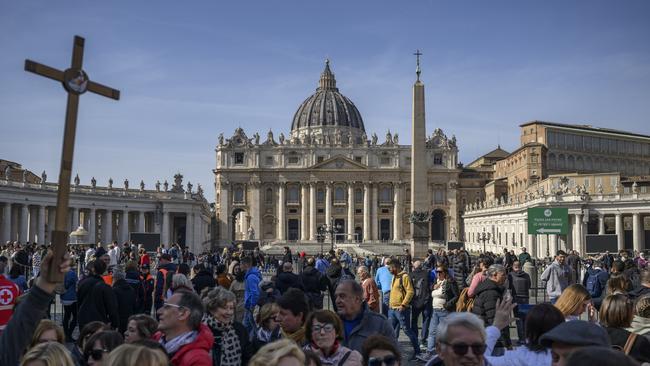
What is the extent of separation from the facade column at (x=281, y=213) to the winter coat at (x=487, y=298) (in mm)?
77628

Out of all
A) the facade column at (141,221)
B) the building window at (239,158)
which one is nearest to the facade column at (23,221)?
the facade column at (141,221)

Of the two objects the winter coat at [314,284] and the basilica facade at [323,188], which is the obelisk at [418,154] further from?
the basilica facade at [323,188]

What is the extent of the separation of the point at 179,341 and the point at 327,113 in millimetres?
106000

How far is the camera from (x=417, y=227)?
2944 cm

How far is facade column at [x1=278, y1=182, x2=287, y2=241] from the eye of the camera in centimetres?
8650

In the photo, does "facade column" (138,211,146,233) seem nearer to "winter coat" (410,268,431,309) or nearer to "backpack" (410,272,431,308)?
"winter coat" (410,268,431,309)

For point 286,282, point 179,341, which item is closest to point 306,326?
point 179,341

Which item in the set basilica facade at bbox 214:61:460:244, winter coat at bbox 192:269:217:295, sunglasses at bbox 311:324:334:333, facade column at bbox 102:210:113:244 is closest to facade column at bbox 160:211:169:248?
facade column at bbox 102:210:113:244

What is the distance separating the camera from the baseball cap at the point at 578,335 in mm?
3480

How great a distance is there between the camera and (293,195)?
88.3 m

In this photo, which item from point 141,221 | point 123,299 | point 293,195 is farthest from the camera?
point 293,195

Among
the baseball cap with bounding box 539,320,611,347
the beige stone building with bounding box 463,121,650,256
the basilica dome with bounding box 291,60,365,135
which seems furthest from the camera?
the basilica dome with bounding box 291,60,365,135

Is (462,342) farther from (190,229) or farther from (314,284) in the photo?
(190,229)

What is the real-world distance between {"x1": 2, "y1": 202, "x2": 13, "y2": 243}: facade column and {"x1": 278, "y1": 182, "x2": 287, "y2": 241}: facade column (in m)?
45.7
